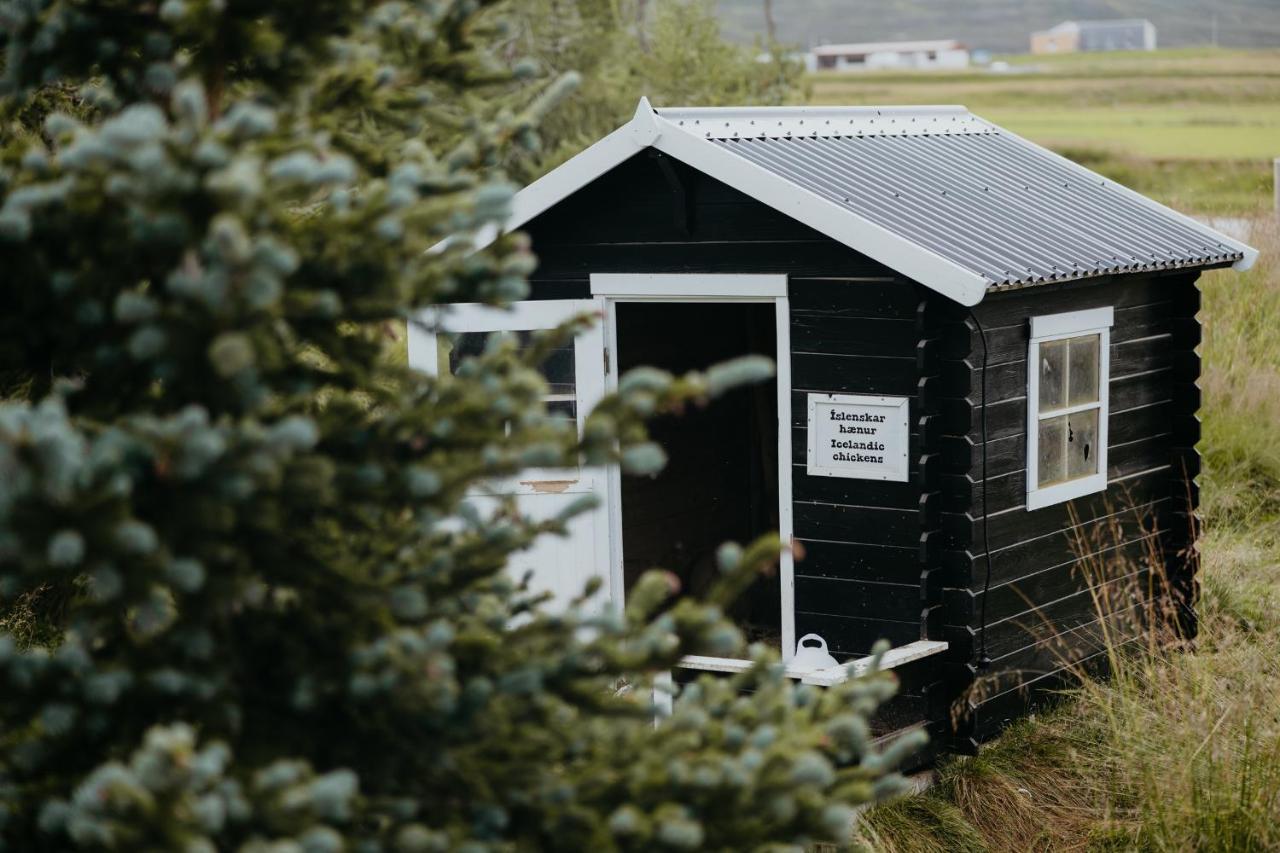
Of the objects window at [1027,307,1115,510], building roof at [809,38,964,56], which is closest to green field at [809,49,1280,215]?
window at [1027,307,1115,510]

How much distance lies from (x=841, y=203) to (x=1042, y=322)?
3.65ft

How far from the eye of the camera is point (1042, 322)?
22.2ft

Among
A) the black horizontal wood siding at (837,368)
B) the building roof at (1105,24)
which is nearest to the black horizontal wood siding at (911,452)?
the black horizontal wood siding at (837,368)

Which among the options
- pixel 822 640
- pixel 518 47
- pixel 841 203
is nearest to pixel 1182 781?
pixel 822 640

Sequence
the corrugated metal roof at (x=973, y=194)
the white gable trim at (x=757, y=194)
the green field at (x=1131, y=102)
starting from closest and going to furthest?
the white gable trim at (x=757, y=194) < the corrugated metal roof at (x=973, y=194) < the green field at (x=1131, y=102)

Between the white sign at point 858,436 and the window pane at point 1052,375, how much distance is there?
0.87 metres

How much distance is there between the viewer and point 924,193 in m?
7.17

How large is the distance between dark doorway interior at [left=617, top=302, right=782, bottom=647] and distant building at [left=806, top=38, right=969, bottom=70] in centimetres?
8407

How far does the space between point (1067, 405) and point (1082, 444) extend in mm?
237

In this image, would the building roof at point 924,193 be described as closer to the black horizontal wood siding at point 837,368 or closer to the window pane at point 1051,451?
the black horizontal wood siding at point 837,368

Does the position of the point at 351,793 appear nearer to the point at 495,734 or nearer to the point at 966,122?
the point at 495,734

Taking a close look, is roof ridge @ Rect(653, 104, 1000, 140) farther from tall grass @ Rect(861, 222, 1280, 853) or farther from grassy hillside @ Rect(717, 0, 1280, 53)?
grassy hillside @ Rect(717, 0, 1280, 53)

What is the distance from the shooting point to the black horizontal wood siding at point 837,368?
21.1ft

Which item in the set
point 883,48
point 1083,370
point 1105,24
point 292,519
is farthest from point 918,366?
point 1105,24
